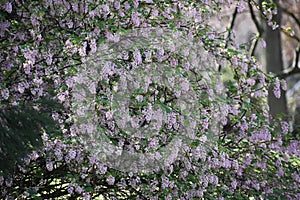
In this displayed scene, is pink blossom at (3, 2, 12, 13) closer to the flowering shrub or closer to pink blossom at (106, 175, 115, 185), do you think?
the flowering shrub

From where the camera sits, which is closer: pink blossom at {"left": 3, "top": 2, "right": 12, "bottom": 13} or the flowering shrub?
the flowering shrub

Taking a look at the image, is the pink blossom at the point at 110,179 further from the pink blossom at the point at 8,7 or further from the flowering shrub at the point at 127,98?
the pink blossom at the point at 8,7

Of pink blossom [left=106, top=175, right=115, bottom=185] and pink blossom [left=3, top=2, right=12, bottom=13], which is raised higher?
pink blossom [left=3, top=2, right=12, bottom=13]

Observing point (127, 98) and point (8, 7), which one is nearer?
point (127, 98)

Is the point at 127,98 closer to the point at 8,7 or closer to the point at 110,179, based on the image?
the point at 110,179

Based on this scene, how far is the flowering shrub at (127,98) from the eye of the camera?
445 centimetres

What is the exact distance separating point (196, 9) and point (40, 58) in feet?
5.21

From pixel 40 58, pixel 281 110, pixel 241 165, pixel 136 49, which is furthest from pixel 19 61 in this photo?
pixel 281 110

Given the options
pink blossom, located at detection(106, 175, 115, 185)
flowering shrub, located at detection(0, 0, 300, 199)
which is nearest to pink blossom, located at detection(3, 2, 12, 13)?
flowering shrub, located at detection(0, 0, 300, 199)

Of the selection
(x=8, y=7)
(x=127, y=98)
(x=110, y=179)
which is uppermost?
(x=8, y=7)

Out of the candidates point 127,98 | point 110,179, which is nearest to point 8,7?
point 127,98

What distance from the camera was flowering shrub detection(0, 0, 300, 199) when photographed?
4.45 m

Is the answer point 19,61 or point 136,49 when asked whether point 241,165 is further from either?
point 19,61

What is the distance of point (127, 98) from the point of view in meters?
4.54
